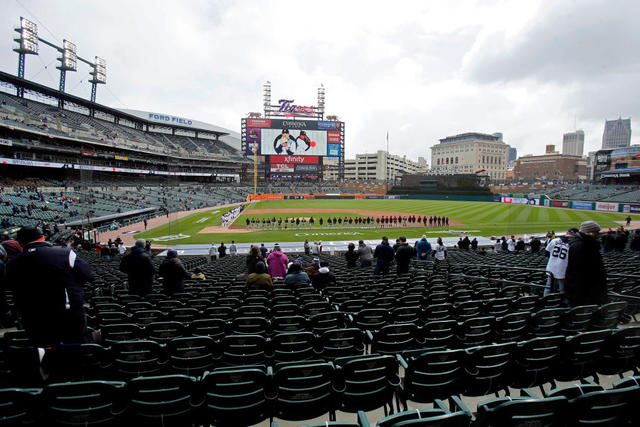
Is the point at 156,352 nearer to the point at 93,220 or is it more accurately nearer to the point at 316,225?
the point at 316,225

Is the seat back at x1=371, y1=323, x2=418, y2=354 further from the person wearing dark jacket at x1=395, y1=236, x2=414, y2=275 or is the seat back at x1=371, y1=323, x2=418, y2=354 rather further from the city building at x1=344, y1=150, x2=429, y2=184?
the city building at x1=344, y1=150, x2=429, y2=184

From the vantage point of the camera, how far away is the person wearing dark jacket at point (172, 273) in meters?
7.53

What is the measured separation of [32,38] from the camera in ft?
163

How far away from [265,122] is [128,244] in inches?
2933

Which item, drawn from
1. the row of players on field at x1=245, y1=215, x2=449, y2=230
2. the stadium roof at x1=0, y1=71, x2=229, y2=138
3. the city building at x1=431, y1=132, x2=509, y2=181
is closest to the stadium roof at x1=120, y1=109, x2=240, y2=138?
the stadium roof at x1=0, y1=71, x2=229, y2=138

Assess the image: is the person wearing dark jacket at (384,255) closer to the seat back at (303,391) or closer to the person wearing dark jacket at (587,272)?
the person wearing dark jacket at (587,272)

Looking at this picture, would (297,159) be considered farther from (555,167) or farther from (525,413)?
(555,167)

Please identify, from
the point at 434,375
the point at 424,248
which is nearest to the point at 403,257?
the point at 424,248

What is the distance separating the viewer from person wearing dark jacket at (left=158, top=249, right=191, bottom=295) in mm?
7527

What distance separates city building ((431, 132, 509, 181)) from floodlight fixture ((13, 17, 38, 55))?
150295 millimetres

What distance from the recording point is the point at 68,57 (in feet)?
187

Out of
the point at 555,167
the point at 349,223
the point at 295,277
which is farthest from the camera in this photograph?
the point at 555,167

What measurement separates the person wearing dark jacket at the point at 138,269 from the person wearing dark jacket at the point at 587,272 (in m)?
8.35

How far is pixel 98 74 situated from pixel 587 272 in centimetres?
8314
